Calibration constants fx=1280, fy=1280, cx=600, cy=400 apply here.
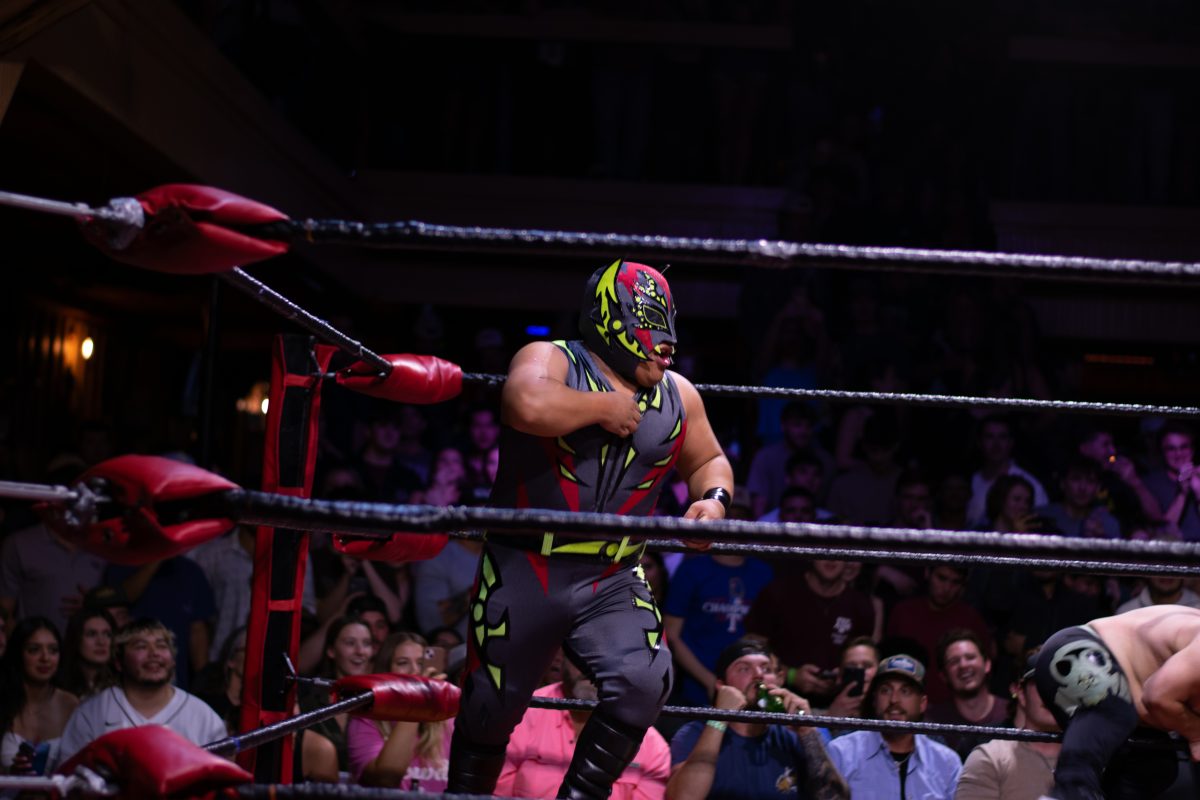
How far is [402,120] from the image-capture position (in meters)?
7.41

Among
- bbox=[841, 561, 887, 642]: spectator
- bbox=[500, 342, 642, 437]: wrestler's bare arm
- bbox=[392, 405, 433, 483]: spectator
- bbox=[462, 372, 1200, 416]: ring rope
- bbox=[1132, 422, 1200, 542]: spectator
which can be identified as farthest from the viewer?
bbox=[392, 405, 433, 483]: spectator

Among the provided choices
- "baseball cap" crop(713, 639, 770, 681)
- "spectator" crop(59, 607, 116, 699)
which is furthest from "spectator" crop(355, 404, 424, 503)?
"baseball cap" crop(713, 639, 770, 681)

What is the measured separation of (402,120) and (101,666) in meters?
4.22

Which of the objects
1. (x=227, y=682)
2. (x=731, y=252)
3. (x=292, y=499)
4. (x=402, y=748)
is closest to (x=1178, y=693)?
(x=731, y=252)

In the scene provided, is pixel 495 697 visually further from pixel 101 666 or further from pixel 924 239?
pixel 924 239

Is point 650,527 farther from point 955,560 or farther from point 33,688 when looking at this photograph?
point 33,688

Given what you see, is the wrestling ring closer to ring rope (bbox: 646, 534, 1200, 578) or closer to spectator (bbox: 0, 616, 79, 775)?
ring rope (bbox: 646, 534, 1200, 578)

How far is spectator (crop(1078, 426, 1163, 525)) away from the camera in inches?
192

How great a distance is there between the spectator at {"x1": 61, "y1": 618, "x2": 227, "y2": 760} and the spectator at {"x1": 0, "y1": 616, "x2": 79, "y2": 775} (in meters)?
0.18

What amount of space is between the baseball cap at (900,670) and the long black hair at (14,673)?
2.46m

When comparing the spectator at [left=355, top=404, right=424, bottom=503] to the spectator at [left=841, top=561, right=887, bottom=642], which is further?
the spectator at [left=355, top=404, right=424, bottom=503]

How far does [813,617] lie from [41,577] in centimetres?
260

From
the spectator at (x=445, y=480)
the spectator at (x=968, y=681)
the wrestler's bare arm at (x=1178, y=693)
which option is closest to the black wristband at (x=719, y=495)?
the wrestler's bare arm at (x=1178, y=693)

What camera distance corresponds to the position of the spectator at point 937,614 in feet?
13.5
